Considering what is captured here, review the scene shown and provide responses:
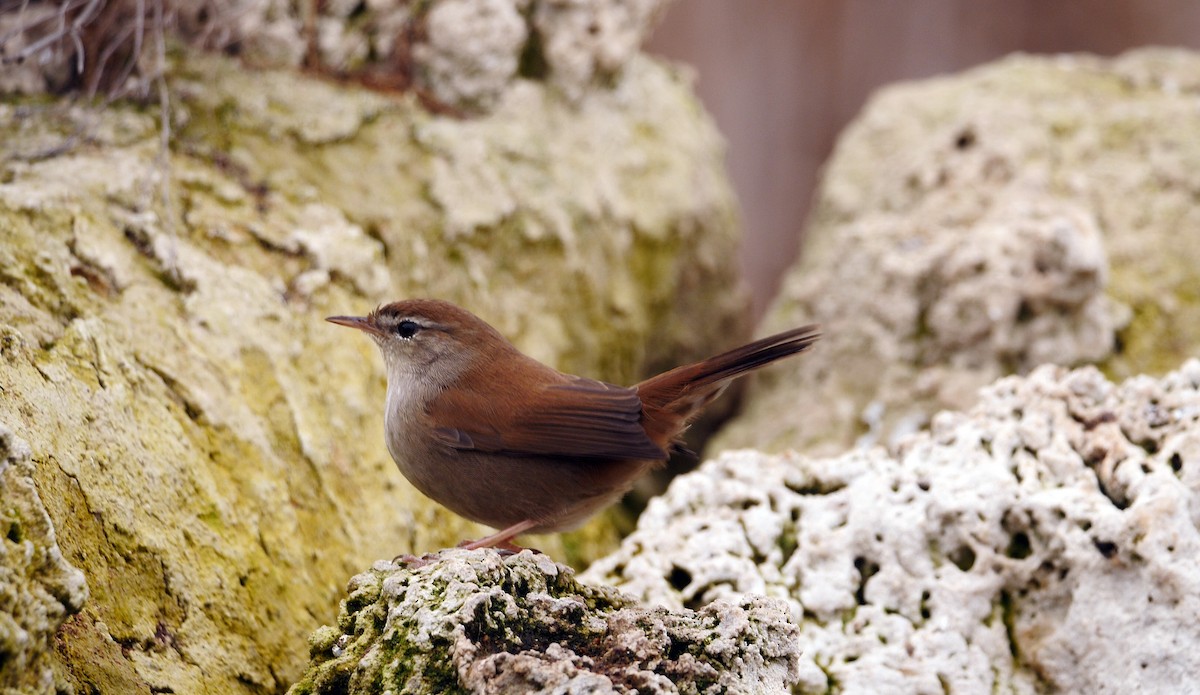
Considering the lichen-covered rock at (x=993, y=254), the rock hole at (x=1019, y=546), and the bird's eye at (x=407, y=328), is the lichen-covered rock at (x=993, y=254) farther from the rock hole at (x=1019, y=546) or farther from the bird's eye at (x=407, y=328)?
the bird's eye at (x=407, y=328)

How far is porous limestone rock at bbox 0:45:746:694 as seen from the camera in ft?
8.70

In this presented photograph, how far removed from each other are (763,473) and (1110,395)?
1.11m

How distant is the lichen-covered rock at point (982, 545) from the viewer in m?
2.77

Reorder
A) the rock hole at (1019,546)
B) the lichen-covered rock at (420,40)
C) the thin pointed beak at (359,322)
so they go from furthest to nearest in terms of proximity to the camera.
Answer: the lichen-covered rock at (420,40), the thin pointed beak at (359,322), the rock hole at (1019,546)

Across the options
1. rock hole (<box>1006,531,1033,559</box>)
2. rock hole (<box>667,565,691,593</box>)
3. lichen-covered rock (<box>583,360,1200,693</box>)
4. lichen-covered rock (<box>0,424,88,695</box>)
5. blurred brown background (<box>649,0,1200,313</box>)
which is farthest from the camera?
blurred brown background (<box>649,0,1200,313</box>)

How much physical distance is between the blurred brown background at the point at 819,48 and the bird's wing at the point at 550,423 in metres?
5.98

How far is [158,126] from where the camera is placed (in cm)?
390

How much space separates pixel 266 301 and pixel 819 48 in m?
6.79

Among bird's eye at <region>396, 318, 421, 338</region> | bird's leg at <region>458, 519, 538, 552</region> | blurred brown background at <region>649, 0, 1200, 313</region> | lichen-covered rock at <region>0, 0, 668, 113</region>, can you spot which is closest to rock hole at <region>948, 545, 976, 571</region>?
bird's leg at <region>458, 519, 538, 552</region>

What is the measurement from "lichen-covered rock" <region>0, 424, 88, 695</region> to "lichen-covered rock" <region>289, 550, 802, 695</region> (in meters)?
0.52

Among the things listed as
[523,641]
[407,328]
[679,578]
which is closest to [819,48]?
[407,328]

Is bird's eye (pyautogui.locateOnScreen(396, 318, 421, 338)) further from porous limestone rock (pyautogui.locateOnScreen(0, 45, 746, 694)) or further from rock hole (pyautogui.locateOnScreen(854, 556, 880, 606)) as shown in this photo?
rock hole (pyautogui.locateOnScreen(854, 556, 880, 606))

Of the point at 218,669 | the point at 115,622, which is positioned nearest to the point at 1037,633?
the point at 218,669

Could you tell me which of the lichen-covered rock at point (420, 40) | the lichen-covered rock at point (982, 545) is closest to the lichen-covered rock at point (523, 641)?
the lichen-covered rock at point (982, 545)
